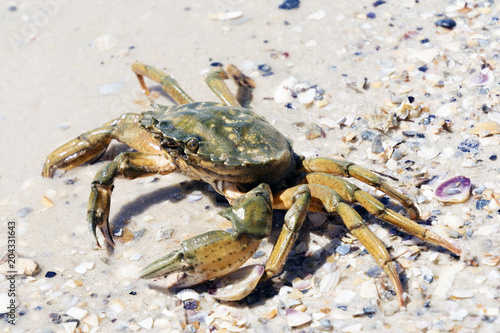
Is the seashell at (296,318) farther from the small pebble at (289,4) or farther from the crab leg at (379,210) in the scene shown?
the small pebble at (289,4)

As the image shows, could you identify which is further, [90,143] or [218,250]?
[90,143]

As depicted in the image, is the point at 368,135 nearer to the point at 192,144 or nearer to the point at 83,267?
the point at 192,144

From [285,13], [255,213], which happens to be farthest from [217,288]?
[285,13]

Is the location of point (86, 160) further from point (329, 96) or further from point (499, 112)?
point (499, 112)

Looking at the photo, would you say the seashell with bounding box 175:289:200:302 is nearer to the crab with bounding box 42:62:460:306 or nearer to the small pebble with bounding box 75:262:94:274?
the crab with bounding box 42:62:460:306

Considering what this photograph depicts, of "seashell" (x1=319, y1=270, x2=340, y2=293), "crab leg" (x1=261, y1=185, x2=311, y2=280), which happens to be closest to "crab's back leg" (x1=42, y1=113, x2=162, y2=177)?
"crab leg" (x1=261, y1=185, x2=311, y2=280)

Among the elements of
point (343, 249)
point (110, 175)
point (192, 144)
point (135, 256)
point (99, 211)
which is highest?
point (192, 144)

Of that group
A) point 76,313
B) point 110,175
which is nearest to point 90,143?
point 110,175
